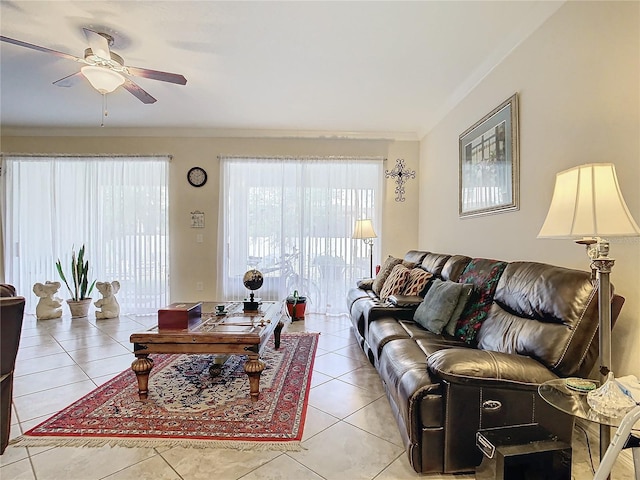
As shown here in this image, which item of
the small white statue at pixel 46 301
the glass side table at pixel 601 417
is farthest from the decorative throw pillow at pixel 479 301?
the small white statue at pixel 46 301

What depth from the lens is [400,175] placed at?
492cm

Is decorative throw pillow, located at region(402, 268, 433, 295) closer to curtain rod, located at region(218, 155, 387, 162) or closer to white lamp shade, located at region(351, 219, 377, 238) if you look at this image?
white lamp shade, located at region(351, 219, 377, 238)

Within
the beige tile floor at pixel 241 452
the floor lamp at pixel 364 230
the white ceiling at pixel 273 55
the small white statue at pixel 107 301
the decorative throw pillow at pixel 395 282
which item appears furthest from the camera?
the small white statue at pixel 107 301

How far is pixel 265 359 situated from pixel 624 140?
111 inches

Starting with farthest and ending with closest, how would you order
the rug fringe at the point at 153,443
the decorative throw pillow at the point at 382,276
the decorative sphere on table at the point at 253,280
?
1. the decorative throw pillow at the point at 382,276
2. the decorative sphere on table at the point at 253,280
3. the rug fringe at the point at 153,443

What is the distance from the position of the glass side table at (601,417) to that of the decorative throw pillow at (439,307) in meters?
0.98

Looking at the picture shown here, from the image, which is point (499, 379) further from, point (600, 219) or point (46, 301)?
point (46, 301)

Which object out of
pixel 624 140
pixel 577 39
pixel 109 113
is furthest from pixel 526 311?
pixel 109 113

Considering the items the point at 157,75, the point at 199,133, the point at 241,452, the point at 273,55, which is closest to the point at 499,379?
the point at 241,452

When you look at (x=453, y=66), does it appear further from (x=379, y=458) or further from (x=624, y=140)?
(x=379, y=458)

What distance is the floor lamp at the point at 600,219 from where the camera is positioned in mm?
1194

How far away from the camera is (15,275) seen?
4812 millimetres

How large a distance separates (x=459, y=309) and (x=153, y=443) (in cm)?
200

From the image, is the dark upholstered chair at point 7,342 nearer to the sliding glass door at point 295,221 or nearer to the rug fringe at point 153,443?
the rug fringe at point 153,443
